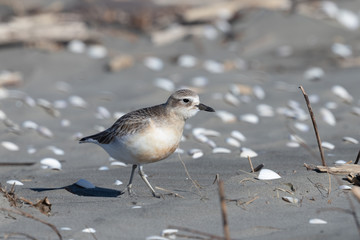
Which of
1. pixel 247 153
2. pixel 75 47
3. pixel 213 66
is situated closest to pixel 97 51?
pixel 75 47

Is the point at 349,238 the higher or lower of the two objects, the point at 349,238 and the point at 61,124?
the lower

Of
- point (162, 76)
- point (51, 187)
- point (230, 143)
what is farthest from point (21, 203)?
point (162, 76)

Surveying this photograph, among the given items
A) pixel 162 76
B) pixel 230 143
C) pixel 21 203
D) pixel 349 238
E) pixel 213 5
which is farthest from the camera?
pixel 213 5

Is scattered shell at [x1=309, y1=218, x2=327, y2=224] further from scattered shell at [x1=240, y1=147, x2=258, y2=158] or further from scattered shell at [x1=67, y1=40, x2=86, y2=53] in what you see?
scattered shell at [x1=67, y1=40, x2=86, y2=53]

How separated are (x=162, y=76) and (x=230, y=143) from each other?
3.81 m

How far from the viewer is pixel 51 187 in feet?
18.4

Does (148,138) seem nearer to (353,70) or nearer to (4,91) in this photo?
(4,91)

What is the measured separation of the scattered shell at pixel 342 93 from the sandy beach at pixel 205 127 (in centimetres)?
8

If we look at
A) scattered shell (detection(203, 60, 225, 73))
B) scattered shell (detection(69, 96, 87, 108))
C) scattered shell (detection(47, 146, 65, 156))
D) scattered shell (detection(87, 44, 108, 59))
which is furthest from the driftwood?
scattered shell (detection(47, 146, 65, 156))

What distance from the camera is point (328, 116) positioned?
27.2 feet

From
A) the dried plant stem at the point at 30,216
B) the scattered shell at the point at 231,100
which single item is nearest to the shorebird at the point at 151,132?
the dried plant stem at the point at 30,216

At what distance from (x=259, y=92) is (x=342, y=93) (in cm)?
128

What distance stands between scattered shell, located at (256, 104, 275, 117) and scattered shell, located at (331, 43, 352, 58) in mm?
3046

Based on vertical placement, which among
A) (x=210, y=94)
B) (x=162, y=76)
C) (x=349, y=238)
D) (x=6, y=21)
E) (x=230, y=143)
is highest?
(x=6, y=21)
